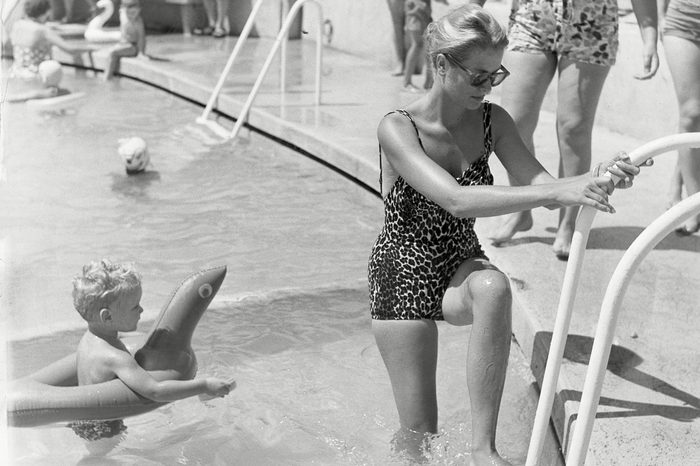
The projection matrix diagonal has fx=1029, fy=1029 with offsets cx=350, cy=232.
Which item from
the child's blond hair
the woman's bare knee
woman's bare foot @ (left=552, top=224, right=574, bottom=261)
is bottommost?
woman's bare foot @ (left=552, top=224, right=574, bottom=261)

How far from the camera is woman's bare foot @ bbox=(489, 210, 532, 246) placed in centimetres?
516

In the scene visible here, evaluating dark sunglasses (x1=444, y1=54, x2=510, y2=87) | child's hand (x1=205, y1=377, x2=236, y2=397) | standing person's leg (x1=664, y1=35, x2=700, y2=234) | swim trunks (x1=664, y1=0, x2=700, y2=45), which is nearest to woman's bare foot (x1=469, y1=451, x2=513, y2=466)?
child's hand (x1=205, y1=377, x2=236, y2=397)

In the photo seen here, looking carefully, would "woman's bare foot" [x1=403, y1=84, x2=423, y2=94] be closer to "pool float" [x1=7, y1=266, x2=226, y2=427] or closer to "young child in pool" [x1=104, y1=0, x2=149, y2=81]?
"young child in pool" [x1=104, y1=0, x2=149, y2=81]

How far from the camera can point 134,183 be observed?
7441mm

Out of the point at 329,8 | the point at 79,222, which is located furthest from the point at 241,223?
the point at 329,8

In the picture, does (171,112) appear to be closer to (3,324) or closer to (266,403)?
(3,324)

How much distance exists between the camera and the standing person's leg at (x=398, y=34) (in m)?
11.2

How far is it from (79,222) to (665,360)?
3936mm

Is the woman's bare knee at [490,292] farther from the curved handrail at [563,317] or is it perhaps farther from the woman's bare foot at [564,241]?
the woman's bare foot at [564,241]

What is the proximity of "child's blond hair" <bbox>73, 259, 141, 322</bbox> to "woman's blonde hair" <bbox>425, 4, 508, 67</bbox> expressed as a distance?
1281 millimetres

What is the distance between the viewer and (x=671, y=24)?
198 inches

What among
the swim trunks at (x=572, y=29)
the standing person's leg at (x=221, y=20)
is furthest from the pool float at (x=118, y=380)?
the standing person's leg at (x=221, y=20)

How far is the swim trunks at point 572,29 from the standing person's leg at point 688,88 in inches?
15.0

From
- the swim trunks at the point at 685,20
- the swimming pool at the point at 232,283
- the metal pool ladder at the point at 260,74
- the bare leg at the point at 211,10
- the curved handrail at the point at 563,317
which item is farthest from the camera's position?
the bare leg at the point at 211,10
